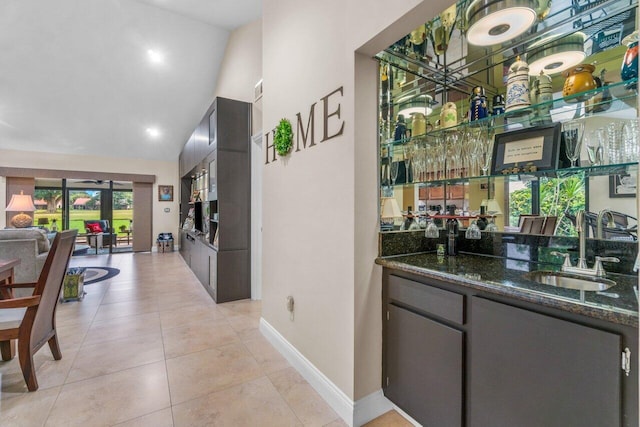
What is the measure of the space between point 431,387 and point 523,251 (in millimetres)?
993

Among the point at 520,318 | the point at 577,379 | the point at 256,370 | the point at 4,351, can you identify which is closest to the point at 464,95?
the point at 520,318

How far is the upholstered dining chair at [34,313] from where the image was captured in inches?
77.3

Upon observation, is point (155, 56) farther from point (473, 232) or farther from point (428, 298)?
point (428, 298)

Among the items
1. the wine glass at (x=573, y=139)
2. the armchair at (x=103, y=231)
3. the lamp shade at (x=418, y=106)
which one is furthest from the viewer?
the armchair at (x=103, y=231)

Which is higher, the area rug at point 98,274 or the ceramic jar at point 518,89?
the ceramic jar at point 518,89

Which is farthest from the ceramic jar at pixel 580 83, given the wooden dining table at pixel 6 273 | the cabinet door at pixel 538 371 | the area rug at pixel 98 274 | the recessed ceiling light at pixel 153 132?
the recessed ceiling light at pixel 153 132

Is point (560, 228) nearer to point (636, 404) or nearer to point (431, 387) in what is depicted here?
point (636, 404)

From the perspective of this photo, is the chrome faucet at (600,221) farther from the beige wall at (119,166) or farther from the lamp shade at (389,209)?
the beige wall at (119,166)

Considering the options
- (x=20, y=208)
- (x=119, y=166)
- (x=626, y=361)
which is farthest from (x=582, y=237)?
(x=119, y=166)

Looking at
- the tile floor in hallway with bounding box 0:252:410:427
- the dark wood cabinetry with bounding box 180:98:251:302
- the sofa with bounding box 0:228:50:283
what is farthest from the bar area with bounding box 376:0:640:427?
the sofa with bounding box 0:228:50:283

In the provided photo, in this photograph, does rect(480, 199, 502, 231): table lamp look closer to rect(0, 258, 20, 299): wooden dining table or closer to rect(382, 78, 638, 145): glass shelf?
rect(382, 78, 638, 145): glass shelf

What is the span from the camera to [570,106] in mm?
1448

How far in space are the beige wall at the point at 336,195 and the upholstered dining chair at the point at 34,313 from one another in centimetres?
167

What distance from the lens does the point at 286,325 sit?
253 centimetres
